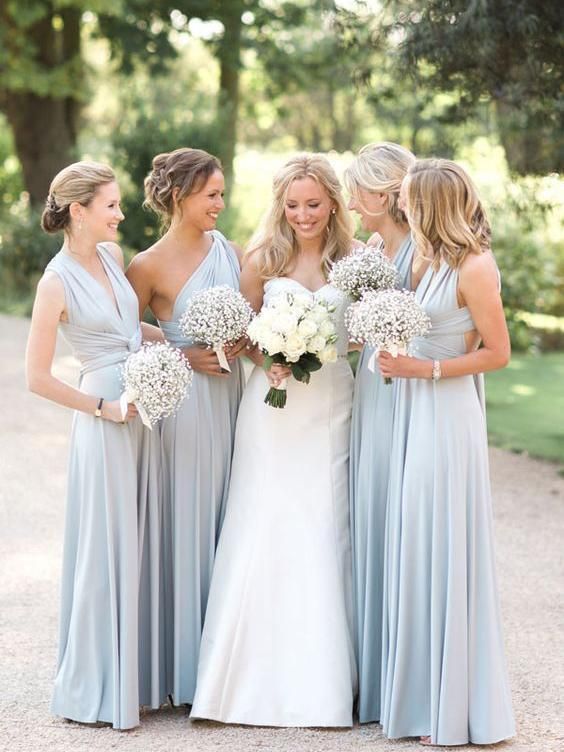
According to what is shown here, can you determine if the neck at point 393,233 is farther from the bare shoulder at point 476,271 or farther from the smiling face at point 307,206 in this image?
the bare shoulder at point 476,271

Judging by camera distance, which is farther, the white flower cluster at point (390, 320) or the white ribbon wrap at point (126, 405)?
the white ribbon wrap at point (126, 405)

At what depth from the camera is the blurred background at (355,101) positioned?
31.8ft

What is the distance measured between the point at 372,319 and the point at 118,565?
1.54 metres

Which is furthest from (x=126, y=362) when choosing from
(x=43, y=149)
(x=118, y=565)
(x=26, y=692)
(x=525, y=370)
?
(x=43, y=149)

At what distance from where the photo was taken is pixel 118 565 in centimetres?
490

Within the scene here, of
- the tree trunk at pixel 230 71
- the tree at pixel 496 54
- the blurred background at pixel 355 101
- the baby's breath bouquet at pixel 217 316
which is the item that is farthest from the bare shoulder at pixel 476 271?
the tree trunk at pixel 230 71

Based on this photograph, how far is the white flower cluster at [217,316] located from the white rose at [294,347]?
0.95ft

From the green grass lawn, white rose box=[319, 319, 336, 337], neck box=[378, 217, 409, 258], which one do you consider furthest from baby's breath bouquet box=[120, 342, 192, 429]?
the green grass lawn

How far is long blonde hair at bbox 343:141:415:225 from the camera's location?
500 cm

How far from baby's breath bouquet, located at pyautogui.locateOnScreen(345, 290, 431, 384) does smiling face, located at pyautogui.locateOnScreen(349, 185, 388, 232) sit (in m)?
0.58

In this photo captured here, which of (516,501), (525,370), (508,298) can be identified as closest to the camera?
(516,501)

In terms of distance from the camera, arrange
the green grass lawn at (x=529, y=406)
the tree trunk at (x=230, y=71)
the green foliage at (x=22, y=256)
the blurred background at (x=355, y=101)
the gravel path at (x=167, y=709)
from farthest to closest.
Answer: the green foliage at (x=22, y=256), the tree trunk at (x=230, y=71), the green grass lawn at (x=529, y=406), the blurred background at (x=355, y=101), the gravel path at (x=167, y=709)

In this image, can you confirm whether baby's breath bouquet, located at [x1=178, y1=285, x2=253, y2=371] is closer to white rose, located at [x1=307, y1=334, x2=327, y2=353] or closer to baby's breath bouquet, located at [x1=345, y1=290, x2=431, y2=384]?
white rose, located at [x1=307, y1=334, x2=327, y2=353]

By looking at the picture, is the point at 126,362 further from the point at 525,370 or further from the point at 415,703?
the point at 525,370
